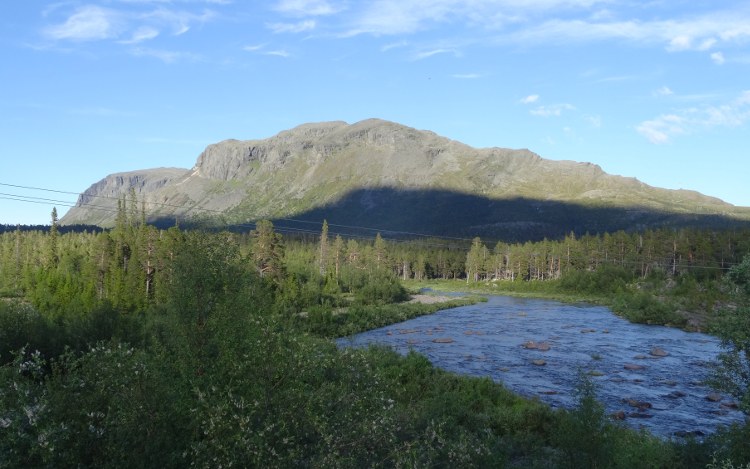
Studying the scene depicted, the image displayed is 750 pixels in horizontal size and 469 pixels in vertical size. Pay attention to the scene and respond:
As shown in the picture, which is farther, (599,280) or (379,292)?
(599,280)

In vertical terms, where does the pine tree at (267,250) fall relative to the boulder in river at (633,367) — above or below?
above

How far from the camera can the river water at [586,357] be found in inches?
1404

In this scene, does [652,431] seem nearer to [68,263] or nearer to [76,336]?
[76,336]

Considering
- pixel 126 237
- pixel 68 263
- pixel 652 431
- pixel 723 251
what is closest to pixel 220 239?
pixel 652 431

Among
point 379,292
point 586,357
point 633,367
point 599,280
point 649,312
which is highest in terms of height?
point 599,280

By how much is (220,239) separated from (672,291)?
97.8m

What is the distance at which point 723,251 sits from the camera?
111750 millimetres

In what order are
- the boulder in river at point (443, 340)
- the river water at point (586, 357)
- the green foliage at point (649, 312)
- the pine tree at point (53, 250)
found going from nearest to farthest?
1. the river water at point (586, 357)
2. the boulder in river at point (443, 340)
3. the green foliage at point (649, 312)
4. the pine tree at point (53, 250)

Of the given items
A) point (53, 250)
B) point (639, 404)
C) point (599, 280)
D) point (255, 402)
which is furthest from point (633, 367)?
point (53, 250)

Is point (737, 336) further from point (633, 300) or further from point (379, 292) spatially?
point (379, 292)

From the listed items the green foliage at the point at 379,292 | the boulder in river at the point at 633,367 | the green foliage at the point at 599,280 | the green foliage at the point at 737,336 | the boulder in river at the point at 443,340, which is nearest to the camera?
the green foliage at the point at 737,336

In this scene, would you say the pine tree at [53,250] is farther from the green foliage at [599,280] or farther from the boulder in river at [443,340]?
the green foliage at [599,280]

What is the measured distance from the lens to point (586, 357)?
52250mm

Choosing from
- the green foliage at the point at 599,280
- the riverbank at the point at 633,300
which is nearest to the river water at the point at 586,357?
the riverbank at the point at 633,300
